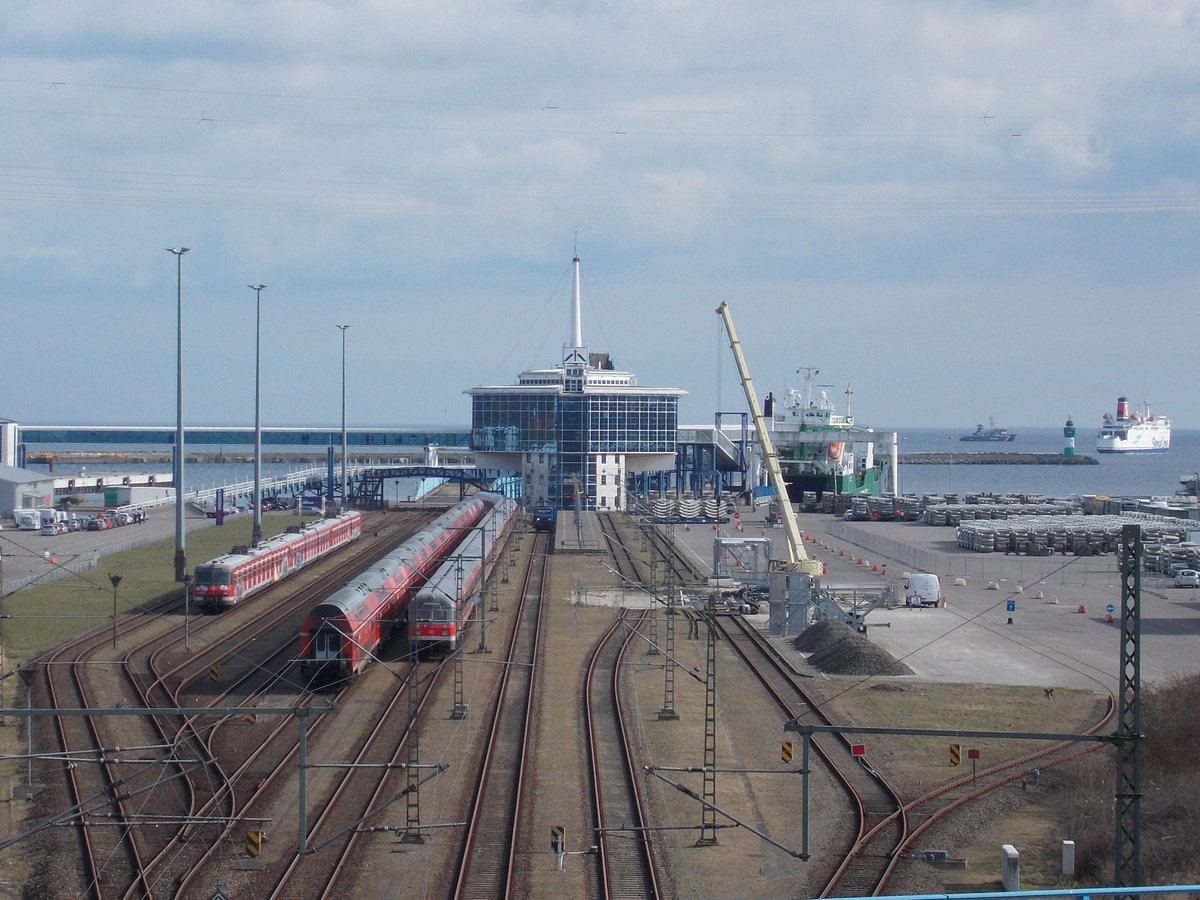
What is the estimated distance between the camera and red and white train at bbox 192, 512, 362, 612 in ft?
115

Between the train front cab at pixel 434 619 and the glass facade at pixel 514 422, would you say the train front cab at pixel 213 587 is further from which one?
the glass facade at pixel 514 422

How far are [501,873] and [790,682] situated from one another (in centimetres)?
1383

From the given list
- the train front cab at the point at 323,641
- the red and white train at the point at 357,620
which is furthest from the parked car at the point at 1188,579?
the train front cab at the point at 323,641

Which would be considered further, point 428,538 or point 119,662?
point 428,538

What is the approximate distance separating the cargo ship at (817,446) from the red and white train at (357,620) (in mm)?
61953

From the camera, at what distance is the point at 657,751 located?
21516 millimetres

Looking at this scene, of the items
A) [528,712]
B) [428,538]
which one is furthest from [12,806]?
[428,538]

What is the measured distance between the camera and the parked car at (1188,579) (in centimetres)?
4481

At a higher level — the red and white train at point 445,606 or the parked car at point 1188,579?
the red and white train at point 445,606

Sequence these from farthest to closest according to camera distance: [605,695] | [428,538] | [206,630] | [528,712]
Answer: [428,538] < [206,630] < [605,695] < [528,712]

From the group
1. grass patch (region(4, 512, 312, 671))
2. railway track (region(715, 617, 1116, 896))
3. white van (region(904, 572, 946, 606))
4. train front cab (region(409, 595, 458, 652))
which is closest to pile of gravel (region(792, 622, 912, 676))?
railway track (region(715, 617, 1116, 896))

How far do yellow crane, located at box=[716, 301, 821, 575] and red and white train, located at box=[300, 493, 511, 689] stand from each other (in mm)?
15455

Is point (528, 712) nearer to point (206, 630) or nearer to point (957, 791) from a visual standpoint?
point (957, 791)

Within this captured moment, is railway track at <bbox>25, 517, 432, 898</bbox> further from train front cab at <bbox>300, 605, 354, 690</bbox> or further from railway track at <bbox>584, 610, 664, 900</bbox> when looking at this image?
railway track at <bbox>584, 610, 664, 900</bbox>
